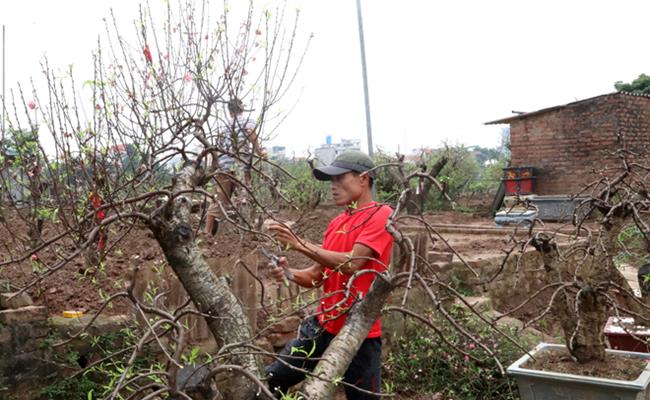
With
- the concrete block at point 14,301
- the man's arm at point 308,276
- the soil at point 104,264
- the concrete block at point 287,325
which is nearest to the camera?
the man's arm at point 308,276

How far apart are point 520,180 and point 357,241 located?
1300 centimetres

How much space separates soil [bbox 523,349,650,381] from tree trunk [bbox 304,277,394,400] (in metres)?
1.28

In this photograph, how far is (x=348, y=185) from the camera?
10.2 feet

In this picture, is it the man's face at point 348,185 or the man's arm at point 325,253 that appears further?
the man's face at point 348,185

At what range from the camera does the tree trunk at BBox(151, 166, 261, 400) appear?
229cm

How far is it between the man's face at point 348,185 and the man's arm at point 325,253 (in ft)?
0.99

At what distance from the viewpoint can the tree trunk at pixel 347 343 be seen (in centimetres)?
230

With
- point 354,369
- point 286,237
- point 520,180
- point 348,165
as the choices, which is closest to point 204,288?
point 286,237

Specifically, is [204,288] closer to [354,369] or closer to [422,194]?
[354,369]

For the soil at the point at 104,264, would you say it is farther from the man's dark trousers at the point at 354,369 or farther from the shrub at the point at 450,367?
Result: the shrub at the point at 450,367

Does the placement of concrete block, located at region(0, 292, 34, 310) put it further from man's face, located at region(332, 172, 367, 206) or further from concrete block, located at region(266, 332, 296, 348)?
man's face, located at region(332, 172, 367, 206)

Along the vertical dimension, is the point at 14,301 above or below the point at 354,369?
above

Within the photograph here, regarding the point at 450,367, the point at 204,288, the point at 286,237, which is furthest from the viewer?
the point at 450,367

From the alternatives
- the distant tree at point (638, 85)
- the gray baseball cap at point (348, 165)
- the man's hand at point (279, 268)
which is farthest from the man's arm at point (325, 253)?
the distant tree at point (638, 85)
